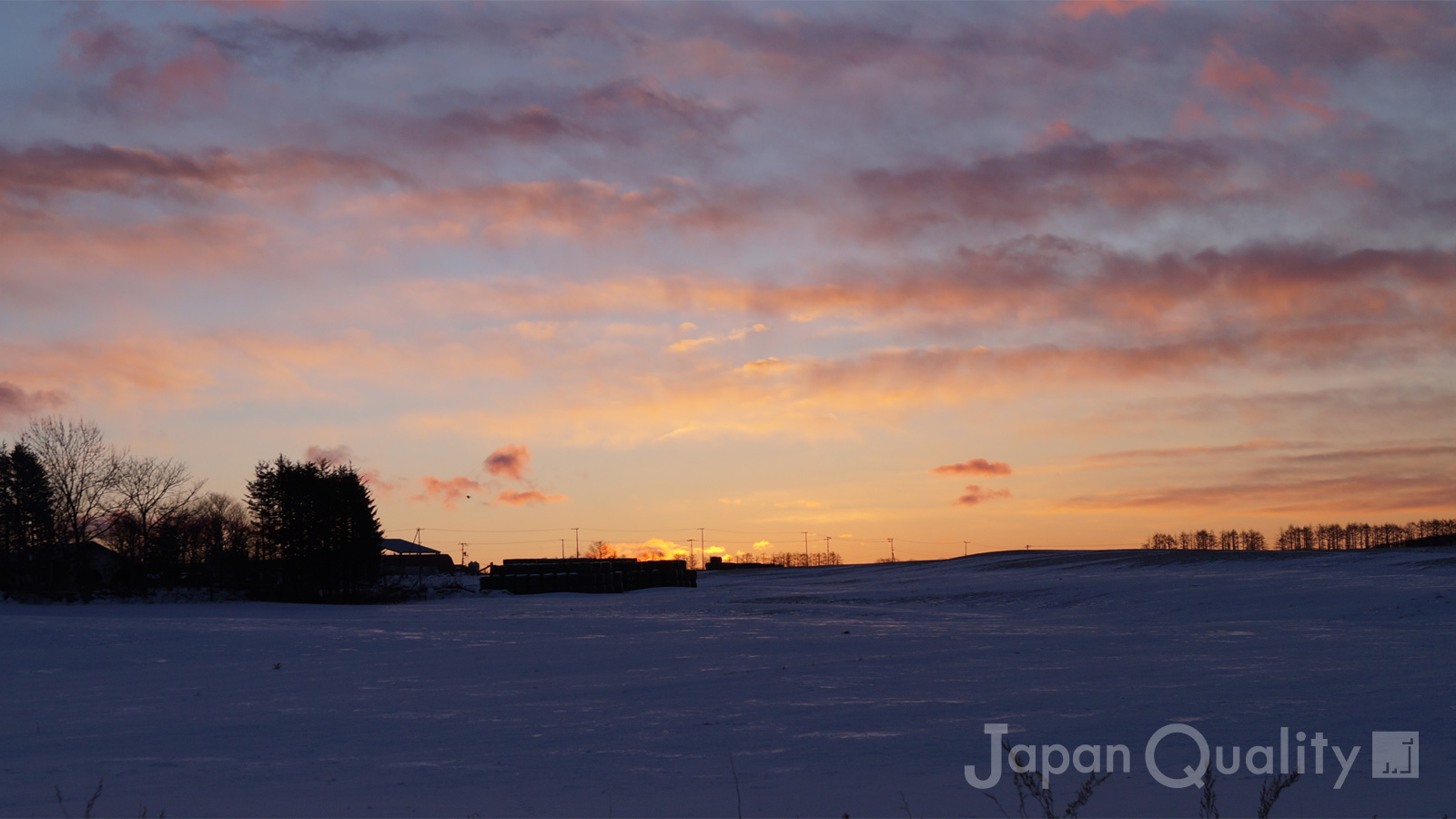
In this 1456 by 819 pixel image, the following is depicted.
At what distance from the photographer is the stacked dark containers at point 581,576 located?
5425 centimetres

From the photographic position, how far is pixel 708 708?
485 inches

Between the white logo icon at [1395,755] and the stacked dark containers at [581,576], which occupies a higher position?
the white logo icon at [1395,755]

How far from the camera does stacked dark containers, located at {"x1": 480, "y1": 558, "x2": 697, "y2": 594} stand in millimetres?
54250

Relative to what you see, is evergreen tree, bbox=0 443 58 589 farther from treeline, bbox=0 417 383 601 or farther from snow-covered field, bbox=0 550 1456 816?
snow-covered field, bbox=0 550 1456 816

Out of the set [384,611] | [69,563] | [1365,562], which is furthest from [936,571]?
[69,563]

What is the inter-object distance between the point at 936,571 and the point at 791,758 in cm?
4725

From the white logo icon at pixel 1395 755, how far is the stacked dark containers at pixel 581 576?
4654 cm

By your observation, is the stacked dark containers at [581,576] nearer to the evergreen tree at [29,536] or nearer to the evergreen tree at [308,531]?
the evergreen tree at [308,531]

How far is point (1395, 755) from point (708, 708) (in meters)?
7.12

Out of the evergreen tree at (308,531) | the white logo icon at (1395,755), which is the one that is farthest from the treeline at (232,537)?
the white logo icon at (1395,755)

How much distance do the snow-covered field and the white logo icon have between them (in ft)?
0.35

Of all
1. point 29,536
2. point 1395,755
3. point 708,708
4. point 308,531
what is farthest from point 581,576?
point 1395,755

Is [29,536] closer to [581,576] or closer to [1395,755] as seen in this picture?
[581,576]

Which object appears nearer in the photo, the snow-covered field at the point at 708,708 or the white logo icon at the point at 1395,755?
the snow-covered field at the point at 708,708
